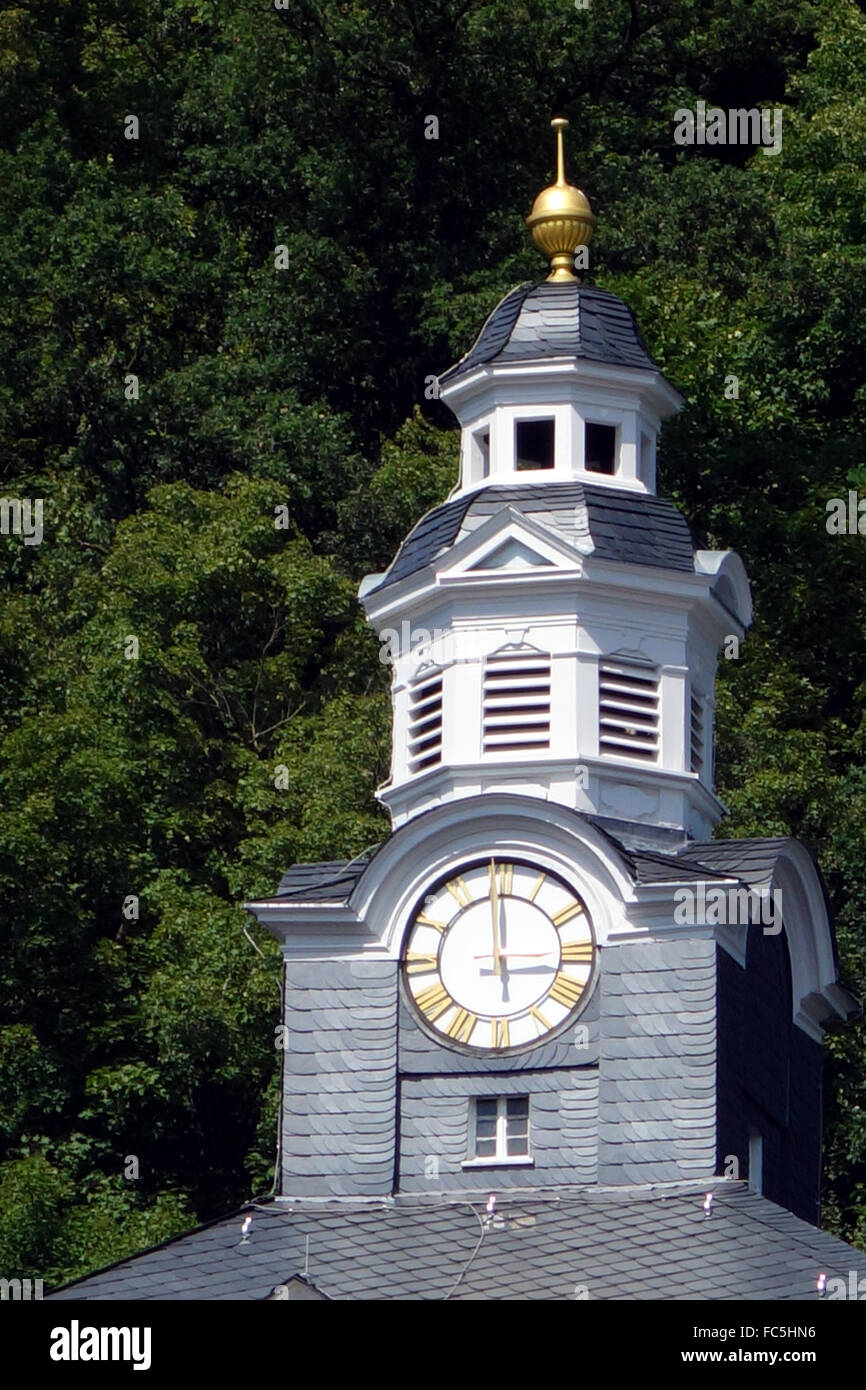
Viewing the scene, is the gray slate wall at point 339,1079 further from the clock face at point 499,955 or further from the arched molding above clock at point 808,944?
the arched molding above clock at point 808,944

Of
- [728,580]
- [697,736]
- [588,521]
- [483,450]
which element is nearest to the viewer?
[588,521]

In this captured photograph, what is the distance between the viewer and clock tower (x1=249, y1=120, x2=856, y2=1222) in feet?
123

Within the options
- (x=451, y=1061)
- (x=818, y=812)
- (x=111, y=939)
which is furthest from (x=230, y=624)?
(x=451, y=1061)

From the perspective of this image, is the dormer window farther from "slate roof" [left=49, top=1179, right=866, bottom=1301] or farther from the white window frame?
"slate roof" [left=49, top=1179, right=866, bottom=1301]

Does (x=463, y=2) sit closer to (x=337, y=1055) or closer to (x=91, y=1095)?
(x=91, y=1095)

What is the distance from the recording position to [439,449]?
5562 centimetres

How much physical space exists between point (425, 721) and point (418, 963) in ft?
9.00

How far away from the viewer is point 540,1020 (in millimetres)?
37656

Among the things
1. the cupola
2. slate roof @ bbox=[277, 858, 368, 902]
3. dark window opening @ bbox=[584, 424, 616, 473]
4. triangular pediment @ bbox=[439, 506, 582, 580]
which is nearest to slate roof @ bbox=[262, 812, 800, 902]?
slate roof @ bbox=[277, 858, 368, 902]

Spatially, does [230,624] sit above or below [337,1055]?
above

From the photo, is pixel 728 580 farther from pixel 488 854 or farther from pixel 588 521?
pixel 488 854

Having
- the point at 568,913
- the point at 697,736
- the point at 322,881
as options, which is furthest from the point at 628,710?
the point at 322,881

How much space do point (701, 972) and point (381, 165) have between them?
1028 inches

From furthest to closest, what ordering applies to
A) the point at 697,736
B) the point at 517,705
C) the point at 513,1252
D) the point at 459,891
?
the point at 697,736, the point at 517,705, the point at 459,891, the point at 513,1252
